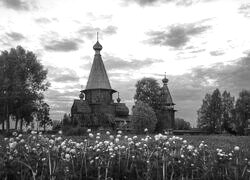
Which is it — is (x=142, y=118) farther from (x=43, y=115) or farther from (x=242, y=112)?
(x=242, y=112)

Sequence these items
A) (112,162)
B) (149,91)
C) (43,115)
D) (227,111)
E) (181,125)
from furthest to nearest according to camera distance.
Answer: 1. (181,125)
2. (227,111)
3. (149,91)
4. (43,115)
5. (112,162)

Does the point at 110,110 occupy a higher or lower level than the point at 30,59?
lower

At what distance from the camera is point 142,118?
6253 cm

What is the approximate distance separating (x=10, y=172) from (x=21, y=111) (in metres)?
45.7

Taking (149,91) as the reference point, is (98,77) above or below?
above

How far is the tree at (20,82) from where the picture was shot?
4878cm

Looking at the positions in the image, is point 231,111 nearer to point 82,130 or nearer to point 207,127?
point 207,127

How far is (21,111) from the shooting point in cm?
5044

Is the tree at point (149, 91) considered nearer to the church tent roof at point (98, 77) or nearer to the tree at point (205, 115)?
the church tent roof at point (98, 77)

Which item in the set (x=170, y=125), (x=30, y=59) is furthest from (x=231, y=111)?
(x=30, y=59)

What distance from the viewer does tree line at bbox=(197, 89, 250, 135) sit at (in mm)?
74500

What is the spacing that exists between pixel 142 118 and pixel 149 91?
429 inches

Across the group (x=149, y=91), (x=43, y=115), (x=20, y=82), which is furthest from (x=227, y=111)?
(x=20, y=82)

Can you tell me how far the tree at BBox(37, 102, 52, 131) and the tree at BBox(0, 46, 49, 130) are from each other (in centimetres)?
174
